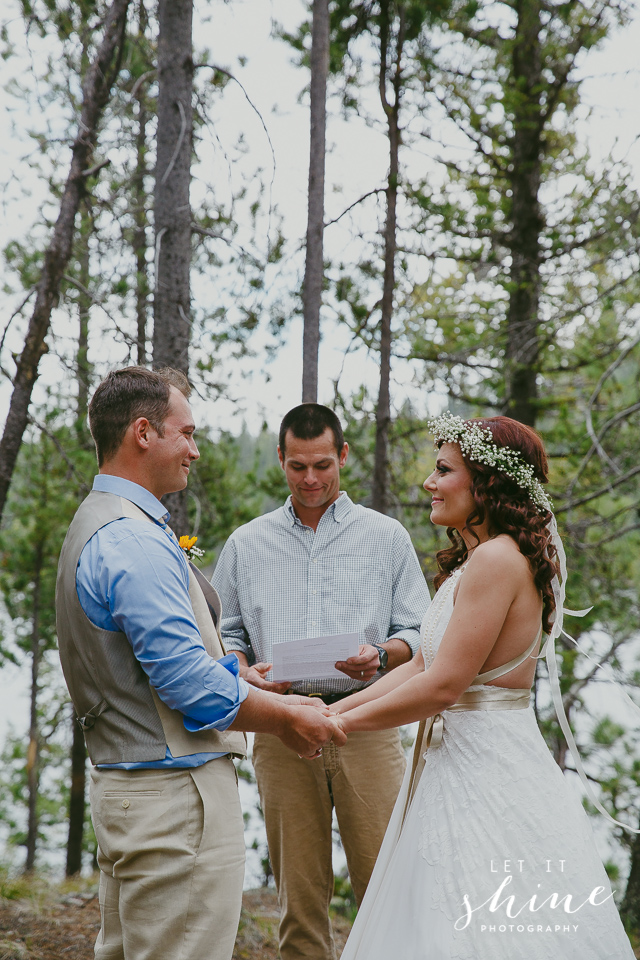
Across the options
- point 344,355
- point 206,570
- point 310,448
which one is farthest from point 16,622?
point 310,448

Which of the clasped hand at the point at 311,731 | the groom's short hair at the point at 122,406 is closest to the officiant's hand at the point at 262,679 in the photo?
the clasped hand at the point at 311,731

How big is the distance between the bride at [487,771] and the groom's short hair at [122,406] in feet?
3.37

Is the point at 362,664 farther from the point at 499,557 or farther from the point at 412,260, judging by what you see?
the point at 412,260

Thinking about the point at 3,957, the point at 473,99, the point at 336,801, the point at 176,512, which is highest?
the point at 473,99

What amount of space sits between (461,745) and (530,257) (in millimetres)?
6922

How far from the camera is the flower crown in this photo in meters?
2.78

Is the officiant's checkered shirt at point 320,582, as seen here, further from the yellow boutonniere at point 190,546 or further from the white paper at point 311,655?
the yellow boutonniere at point 190,546

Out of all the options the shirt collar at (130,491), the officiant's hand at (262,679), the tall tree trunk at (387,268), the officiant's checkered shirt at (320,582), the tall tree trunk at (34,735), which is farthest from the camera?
the tall tree trunk at (34,735)

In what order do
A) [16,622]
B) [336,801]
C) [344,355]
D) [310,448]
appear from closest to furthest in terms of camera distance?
1. [336,801]
2. [310,448]
3. [344,355]
4. [16,622]

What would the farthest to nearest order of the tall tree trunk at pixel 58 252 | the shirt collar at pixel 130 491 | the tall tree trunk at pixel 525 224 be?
the tall tree trunk at pixel 525 224, the tall tree trunk at pixel 58 252, the shirt collar at pixel 130 491

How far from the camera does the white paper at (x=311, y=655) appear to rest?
3.23 metres

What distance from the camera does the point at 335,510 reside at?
12.6ft

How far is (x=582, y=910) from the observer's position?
2.30 meters

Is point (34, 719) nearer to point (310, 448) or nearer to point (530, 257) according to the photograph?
point (530, 257)
